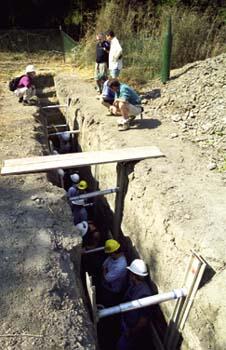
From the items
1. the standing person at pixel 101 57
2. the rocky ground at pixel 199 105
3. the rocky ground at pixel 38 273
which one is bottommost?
the rocky ground at pixel 38 273

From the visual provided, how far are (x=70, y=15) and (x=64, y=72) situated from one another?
5089 millimetres

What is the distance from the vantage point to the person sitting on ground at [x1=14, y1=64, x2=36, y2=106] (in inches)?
328

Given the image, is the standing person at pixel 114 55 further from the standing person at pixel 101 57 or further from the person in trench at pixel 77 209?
the person in trench at pixel 77 209

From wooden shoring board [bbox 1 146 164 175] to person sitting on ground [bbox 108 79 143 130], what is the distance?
127cm

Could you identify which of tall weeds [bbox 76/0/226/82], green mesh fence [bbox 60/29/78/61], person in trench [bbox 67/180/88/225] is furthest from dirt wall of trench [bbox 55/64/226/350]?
green mesh fence [bbox 60/29/78/61]

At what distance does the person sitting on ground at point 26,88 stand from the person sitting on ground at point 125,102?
262 cm

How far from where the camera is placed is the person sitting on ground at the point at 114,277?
4742 millimetres

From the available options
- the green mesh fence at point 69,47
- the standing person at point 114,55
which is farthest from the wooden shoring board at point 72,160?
the green mesh fence at point 69,47

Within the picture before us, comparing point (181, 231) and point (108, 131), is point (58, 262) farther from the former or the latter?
point (108, 131)

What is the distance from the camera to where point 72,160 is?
5.50 metres

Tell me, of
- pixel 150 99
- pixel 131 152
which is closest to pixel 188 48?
pixel 150 99

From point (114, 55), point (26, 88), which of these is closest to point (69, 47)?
point (26, 88)

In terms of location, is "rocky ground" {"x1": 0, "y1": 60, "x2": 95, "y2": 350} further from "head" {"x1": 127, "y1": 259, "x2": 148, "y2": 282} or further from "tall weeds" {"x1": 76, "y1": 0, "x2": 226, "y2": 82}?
"tall weeds" {"x1": 76, "y1": 0, "x2": 226, "y2": 82}

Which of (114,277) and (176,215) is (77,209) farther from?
(176,215)
